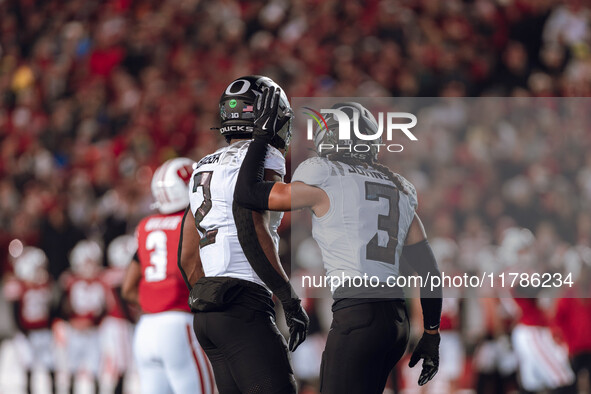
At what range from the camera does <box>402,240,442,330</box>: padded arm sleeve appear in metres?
4.26

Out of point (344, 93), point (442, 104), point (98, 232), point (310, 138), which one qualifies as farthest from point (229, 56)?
point (310, 138)

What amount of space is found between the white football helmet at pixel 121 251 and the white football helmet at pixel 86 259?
15cm

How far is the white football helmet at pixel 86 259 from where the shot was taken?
33.4 ft

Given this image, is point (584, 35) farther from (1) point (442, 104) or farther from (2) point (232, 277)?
(2) point (232, 277)

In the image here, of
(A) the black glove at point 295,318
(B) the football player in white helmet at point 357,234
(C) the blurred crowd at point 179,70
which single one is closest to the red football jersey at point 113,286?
(C) the blurred crowd at point 179,70

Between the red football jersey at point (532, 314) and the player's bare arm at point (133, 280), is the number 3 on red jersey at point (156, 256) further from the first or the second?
the red football jersey at point (532, 314)

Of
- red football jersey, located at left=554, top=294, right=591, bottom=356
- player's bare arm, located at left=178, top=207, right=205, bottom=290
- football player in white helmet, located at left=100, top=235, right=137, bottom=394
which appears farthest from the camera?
football player in white helmet, located at left=100, top=235, right=137, bottom=394

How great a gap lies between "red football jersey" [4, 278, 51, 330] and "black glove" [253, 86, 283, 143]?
6616 mm

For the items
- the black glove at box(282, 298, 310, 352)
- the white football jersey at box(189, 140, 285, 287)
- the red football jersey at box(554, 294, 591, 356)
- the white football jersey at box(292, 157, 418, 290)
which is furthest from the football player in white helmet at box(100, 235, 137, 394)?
the white football jersey at box(292, 157, 418, 290)

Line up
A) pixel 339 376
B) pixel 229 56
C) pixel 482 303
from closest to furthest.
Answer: pixel 339 376
pixel 482 303
pixel 229 56

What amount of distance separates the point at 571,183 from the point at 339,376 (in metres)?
2.39

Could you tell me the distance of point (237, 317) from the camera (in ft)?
13.4

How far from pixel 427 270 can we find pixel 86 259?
263 inches

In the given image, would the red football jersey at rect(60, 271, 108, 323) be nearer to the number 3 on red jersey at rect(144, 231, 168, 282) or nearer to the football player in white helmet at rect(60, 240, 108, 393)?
the football player in white helmet at rect(60, 240, 108, 393)
